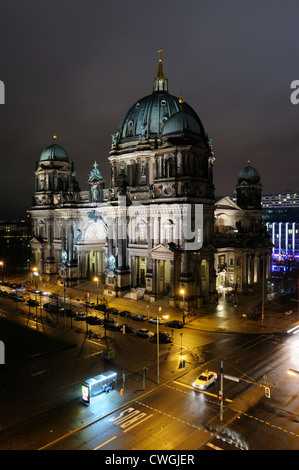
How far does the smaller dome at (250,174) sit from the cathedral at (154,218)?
0.82 feet

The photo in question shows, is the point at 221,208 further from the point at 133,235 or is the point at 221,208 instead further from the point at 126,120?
the point at 126,120

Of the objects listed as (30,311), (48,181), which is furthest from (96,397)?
(48,181)

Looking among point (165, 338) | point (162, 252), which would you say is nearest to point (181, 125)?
point (162, 252)

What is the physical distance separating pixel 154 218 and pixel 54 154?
144 feet

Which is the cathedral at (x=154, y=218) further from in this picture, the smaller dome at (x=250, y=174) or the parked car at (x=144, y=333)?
the parked car at (x=144, y=333)

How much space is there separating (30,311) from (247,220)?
182 ft

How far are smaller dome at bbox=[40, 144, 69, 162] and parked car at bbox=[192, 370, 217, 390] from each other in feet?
250

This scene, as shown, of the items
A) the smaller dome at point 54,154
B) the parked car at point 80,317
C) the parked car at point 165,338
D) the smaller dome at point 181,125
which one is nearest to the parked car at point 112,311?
the parked car at point 80,317

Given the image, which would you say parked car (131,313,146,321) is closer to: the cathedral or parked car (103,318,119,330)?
parked car (103,318,119,330)

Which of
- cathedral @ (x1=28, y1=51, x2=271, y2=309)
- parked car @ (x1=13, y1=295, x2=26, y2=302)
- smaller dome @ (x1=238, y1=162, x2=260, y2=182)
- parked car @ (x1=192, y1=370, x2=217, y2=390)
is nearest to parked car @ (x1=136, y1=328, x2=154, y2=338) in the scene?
cathedral @ (x1=28, y1=51, x2=271, y2=309)

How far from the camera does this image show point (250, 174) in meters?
88.9

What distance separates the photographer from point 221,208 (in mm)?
80875

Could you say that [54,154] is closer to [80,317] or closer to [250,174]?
[250,174]

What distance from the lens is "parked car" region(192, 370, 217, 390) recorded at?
32.3 metres
